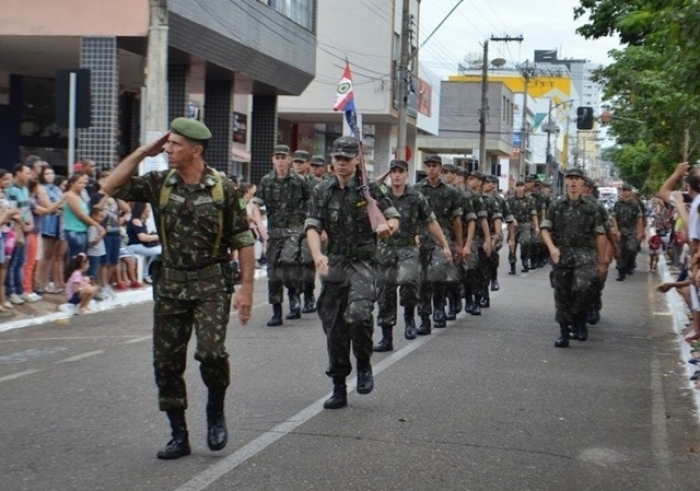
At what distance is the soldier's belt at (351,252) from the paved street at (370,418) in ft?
3.60

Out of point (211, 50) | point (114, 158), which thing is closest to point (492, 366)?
point (114, 158)

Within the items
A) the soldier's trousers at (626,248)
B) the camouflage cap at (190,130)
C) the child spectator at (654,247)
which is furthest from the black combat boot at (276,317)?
the child spectator at (654,247)

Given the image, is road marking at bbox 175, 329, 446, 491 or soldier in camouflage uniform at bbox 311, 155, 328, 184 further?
soldier in camouflage uniform at bbox 311, 155, 328, 184

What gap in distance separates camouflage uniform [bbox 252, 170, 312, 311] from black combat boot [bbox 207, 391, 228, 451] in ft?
21.9

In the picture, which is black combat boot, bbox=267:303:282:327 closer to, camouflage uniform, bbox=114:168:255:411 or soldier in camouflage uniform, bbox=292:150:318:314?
soldier in camouflage uniform, bbox=292:150:318:314

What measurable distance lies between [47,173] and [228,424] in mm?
8877

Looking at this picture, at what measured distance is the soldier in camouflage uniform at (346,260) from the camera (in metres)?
8.47

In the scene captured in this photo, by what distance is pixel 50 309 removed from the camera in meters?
14.7

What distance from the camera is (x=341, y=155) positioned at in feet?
27.7

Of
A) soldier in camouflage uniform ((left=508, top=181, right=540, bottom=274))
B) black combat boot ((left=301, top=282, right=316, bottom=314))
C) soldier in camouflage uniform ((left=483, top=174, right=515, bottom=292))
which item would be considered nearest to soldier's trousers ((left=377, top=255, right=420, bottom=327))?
black combat boot ((left=301, top=282, right=316, bottom=314))

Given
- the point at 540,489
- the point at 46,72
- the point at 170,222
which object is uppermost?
the point at 46,72

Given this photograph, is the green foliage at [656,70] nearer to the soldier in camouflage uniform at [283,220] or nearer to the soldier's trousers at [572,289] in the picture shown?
the soldier's trousers at [572,289]

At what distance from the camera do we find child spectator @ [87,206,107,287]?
50.1 feet

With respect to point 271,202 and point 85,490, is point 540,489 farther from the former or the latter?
point 271,202
